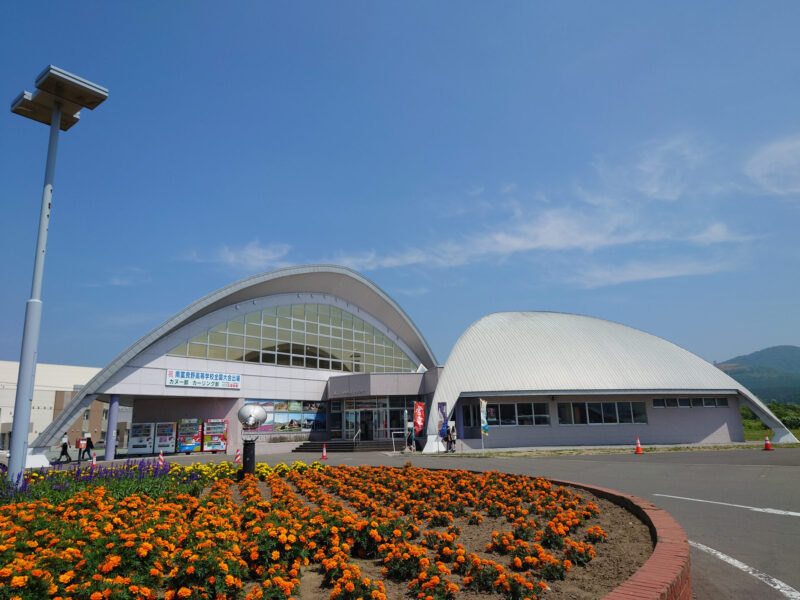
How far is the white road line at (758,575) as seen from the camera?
4790 millimetres

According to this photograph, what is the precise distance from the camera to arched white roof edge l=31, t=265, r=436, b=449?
24219 millimetres

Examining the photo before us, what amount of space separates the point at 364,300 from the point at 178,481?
2873 centimetres

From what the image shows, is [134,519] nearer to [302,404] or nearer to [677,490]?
[677,490]

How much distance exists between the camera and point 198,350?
29.2 meters

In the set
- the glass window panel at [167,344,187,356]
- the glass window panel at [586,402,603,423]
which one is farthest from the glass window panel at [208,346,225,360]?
the glass window panel at [586,402,603,423]

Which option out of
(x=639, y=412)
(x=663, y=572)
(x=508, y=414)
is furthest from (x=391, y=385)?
(x=663, y=572)

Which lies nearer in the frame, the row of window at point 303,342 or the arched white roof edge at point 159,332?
the arched white roof edge at point 159,332

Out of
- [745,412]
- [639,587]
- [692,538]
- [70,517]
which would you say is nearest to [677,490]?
[692,538]

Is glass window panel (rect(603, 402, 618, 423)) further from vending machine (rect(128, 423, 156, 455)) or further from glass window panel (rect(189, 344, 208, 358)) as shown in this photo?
vending machine (rect(128, 423, 156, 455))

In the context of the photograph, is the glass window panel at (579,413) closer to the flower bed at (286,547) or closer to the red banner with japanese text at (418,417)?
the red banner with japanese text at (418,417)

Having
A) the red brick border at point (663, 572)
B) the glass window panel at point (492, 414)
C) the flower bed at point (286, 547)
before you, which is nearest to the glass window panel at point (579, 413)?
the glass window panel at point (492, 414)

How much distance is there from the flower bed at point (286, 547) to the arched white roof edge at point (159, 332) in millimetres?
17705

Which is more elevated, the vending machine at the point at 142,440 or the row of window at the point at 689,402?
the row of window at the point at 689,402

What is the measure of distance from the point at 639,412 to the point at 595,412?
8.93ft
